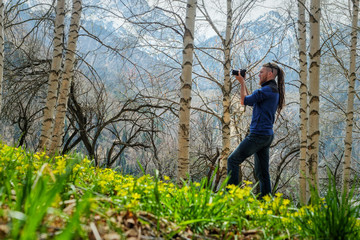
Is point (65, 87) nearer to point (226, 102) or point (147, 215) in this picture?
point (226, 102)

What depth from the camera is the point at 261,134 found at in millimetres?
3188

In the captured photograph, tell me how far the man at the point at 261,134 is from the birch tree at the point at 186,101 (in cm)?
92

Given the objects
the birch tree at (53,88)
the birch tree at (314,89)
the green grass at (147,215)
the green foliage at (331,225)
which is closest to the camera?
the green grass at (147,215)

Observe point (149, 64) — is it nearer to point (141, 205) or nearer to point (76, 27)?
point (76, 27)

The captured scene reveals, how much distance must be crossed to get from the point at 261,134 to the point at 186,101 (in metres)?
1.31

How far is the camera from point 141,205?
147cm

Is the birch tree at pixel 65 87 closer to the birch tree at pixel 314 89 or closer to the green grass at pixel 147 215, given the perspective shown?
the green grass at pixel 147 215

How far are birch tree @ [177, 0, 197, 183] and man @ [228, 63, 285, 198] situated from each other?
92 centimetres

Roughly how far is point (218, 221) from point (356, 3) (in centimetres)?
733

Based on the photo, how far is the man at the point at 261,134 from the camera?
317 centimetres

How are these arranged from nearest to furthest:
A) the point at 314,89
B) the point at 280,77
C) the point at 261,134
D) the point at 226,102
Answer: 1. the point at 261,134
2. the point at 314,89
3. the point at 280,77
4. the point at 226,102

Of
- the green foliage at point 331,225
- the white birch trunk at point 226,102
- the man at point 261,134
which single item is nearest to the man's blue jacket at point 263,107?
the man at point 261,134

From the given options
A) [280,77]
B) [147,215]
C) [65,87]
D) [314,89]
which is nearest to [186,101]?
[280,77]

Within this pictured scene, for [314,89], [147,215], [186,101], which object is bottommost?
[147,215]
